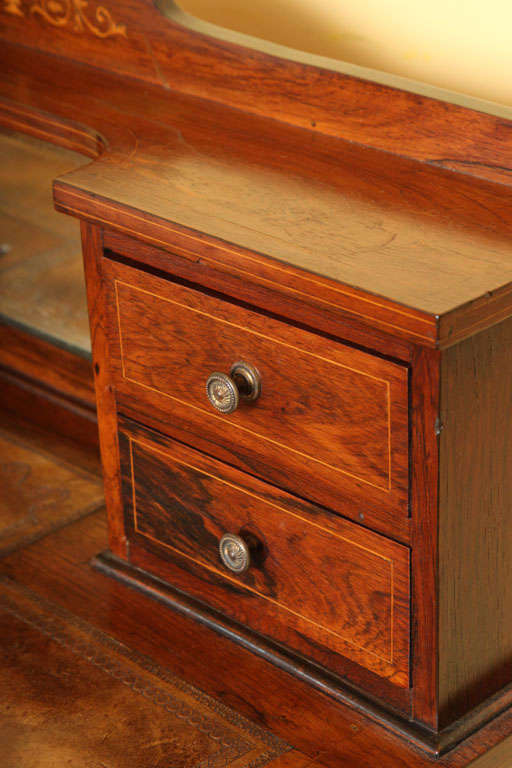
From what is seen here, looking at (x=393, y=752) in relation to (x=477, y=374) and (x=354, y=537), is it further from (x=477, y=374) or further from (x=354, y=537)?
(x=477, y=374)

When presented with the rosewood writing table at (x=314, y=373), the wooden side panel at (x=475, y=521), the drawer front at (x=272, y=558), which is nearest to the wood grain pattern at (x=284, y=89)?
the rosewood writing table at (x=314, y=373)

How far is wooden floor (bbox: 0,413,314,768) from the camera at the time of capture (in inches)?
53.6

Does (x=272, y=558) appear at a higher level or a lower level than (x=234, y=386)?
lower

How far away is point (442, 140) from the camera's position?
1395mm

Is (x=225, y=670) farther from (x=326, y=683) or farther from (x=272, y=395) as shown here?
(x=272, y=395)

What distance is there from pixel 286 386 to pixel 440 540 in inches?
9.1

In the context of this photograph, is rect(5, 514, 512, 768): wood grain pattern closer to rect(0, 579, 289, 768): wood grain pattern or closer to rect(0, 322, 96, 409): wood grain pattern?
rect(0, 579, 289, 768): wood grain pattern

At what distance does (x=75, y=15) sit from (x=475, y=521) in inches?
37.8

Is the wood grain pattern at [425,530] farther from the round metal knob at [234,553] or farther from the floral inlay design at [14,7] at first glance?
the floral inlay design at [14,7]

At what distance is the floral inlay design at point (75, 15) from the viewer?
1.71 meters

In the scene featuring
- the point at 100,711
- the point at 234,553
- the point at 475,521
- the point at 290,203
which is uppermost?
the point at 290,203

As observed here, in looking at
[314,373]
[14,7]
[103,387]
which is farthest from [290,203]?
[14,7]

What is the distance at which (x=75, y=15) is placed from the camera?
69.2 inches

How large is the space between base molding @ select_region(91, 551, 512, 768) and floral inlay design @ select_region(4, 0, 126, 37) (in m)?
0.75
